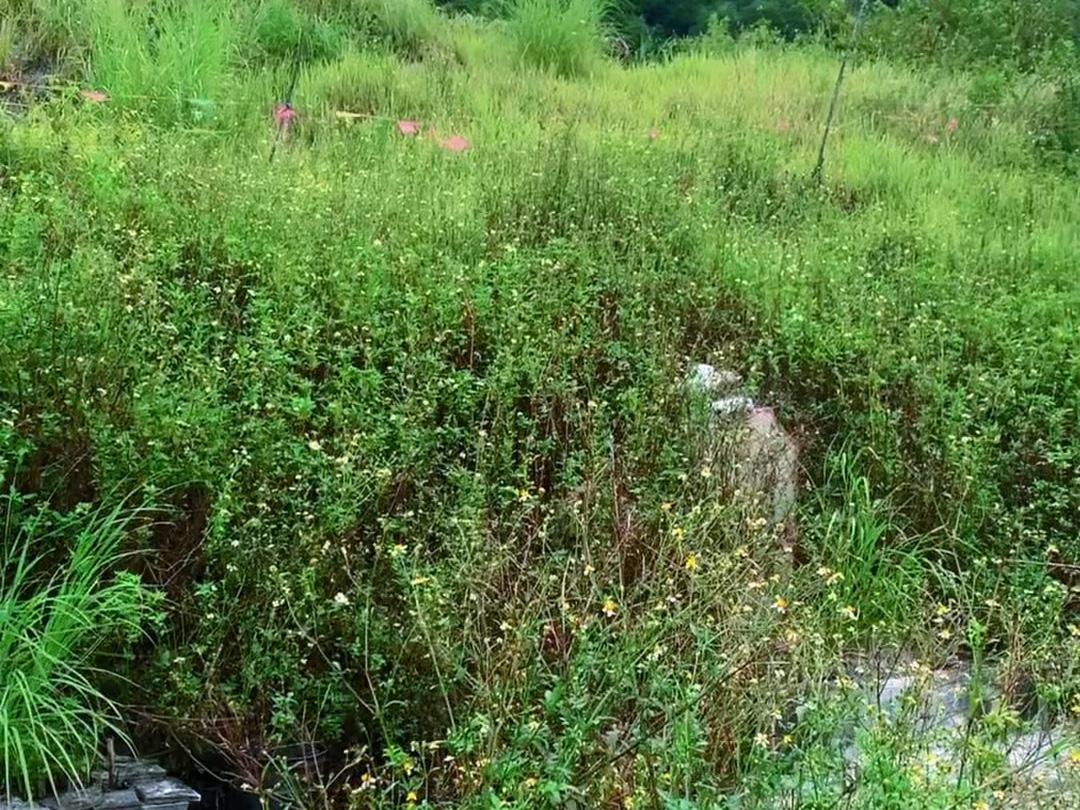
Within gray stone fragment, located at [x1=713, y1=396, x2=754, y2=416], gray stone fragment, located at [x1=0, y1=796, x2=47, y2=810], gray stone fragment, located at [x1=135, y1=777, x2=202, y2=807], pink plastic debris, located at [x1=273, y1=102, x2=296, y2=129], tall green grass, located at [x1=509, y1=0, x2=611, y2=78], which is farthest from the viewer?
tall green grass, located at [x1=509, y1=0, x2=611, y2=78]

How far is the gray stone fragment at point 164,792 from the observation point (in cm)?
269

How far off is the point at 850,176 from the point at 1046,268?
1515 mm

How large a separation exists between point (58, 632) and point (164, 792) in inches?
17.7

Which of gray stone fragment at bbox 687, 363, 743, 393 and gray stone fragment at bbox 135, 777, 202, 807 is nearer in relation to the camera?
gray stone fragment at bbox 135, 777, 202, 807

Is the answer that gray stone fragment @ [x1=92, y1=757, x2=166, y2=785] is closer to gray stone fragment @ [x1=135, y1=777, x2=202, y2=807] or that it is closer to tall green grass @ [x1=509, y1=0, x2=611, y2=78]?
gray stone fragment @ [x1=135, y1=777, x2=202, y2=807]

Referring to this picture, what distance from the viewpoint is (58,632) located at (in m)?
2.75

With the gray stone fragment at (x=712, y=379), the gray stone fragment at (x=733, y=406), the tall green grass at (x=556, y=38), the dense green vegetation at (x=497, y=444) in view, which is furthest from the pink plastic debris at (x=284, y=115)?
the gray stone fragment at (x=733, y=406)

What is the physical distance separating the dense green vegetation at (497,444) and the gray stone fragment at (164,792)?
4.5 inches

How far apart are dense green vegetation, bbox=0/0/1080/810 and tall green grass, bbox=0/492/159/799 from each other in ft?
0.06

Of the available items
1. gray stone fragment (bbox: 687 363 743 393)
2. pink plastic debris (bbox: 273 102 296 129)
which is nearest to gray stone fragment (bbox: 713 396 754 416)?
gray stone fragment (bbox: 687 363 743 393)

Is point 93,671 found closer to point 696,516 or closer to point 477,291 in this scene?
point 696,516

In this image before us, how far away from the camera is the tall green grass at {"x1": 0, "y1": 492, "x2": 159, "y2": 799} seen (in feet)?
8.59

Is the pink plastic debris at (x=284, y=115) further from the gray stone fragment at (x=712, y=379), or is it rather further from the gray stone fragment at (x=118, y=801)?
the gray stone fragment at (x=118, y=801)

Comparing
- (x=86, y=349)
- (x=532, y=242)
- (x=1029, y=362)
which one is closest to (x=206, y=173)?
(x=532, y=242)
